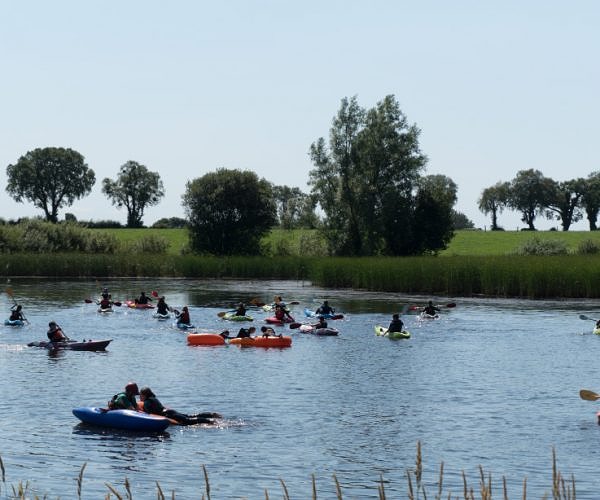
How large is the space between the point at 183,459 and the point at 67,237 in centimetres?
7606

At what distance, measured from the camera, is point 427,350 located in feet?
139

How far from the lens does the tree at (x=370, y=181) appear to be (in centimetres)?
9356

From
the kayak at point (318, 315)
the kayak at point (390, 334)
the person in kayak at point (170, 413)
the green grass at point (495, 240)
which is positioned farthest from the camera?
the green grass at point (495, 240)

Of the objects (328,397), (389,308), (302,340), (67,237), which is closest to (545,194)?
(67,237)

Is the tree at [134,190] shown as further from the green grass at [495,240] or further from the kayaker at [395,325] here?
the kayaker at [395,325]

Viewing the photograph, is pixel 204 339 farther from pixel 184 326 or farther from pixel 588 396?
pixel 588 396

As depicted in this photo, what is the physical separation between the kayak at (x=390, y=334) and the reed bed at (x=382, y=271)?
60.0 feet

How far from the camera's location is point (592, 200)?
184m

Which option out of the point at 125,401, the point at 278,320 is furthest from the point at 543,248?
the point at 125,401

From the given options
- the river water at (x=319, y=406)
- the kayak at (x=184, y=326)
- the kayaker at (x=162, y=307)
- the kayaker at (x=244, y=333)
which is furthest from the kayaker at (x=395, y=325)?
the kayaker at (x=162, y=307)

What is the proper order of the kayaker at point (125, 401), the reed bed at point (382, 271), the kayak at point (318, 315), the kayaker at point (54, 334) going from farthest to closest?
the reed bed at point (382, 271) < the kayak at point (318, 315) < the kayaker at point (54, 334) < the kayaker at point (125, 401)

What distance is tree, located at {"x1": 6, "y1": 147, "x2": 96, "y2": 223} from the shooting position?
171 m

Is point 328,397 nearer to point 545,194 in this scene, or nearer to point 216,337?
point 216,337

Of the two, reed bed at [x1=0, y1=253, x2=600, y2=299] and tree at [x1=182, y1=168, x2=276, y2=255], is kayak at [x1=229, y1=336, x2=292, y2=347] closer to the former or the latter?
reed bed at [x1=0, y1=253, x2=600, y2=299]
